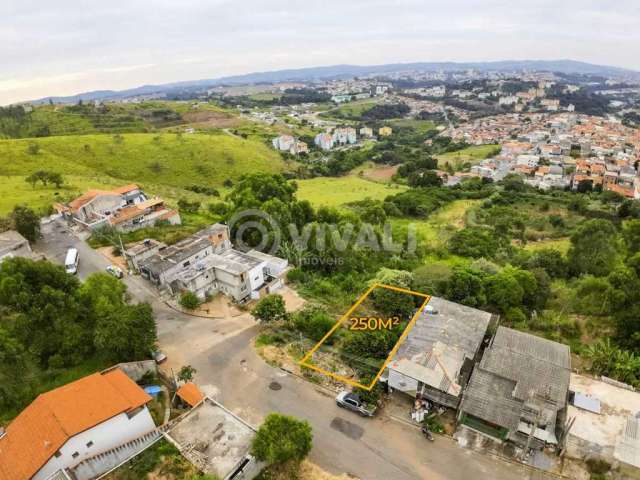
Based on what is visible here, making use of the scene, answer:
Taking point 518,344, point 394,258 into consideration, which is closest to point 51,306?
point 518,344

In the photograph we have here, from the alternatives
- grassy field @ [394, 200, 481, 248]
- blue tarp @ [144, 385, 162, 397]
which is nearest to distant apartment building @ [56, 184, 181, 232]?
blue tarp @ [144, 385, 162, 397]

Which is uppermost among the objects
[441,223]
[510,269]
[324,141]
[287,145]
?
[510,269]

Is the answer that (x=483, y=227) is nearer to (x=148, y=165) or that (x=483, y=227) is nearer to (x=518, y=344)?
(x=518, y=344)

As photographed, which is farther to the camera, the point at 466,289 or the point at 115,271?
the point at 115,271

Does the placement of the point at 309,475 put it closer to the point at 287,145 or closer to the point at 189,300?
the point at 189,300

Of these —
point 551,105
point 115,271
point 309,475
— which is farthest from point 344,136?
point 309,475
